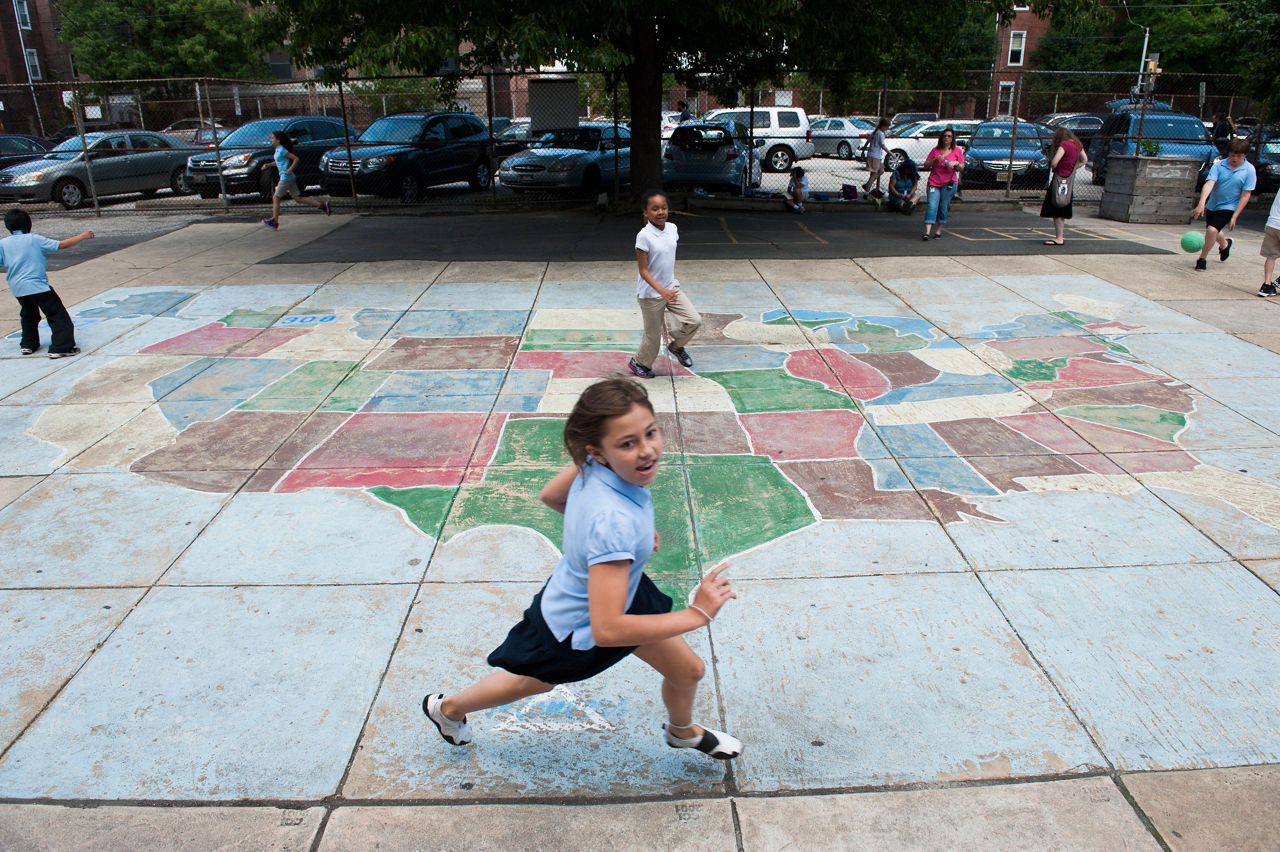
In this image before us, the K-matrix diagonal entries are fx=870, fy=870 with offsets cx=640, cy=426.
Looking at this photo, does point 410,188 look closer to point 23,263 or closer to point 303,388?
point 23,263

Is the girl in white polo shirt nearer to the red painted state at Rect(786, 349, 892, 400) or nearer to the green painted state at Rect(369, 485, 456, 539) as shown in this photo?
the red painted state at Rect(786, 349, 892, 400)

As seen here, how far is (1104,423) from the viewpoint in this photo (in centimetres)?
604

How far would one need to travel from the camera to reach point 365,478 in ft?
17.5

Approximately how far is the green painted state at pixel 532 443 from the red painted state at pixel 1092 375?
12.1 feet

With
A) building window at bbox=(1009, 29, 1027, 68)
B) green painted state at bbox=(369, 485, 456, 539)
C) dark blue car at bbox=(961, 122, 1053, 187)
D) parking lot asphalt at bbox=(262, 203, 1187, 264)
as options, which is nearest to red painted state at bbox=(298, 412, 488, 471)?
green painted state at bbox=(369, 485, 456, 539)

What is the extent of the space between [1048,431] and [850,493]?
1781mm

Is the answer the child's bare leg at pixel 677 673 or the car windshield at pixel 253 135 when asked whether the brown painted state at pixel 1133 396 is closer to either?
the child's bare leg at pixel 677 673

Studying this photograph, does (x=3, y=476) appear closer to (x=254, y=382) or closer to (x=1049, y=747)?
(x=254, y=382)

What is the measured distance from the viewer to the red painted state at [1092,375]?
6.78 metres

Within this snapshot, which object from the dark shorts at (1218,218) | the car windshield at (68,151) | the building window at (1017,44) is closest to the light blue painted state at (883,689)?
the dark shorts at (1218,218)

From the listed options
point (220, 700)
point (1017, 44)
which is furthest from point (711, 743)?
point (1017, 44)

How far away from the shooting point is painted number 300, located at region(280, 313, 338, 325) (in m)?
8.68

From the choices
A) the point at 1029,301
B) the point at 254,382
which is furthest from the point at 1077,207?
the point at 254,382

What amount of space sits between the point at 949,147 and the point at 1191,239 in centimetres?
341
